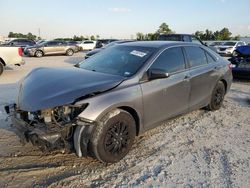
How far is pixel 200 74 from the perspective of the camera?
567cm

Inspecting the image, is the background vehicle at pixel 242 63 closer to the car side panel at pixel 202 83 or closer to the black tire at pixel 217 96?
the black tire at pixel 217 96

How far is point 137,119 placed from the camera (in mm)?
4363

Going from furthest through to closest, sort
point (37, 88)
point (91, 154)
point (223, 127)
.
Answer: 1. point (223, 127)
2. point (37, 88)
3. point (91, 154)

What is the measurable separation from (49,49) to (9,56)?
45.5 ft

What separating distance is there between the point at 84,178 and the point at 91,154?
0.33 metres

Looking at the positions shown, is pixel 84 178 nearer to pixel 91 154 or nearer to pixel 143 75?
pixel 91 154

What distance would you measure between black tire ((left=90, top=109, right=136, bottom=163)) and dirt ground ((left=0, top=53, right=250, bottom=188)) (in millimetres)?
150

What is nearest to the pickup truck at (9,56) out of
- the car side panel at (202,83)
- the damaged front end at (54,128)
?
the car side panel at (202,83)

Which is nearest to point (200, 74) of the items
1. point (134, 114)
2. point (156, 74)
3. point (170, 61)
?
point (170, 61)

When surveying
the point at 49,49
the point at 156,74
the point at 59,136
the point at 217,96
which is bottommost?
the point at 49,49

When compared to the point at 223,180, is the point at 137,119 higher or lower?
higher

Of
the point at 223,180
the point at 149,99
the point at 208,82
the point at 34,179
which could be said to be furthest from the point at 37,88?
the point at 208,82

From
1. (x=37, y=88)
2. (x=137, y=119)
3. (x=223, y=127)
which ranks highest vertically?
(x=37, y=88)

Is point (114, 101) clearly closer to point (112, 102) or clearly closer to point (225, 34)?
point (112, 102)
